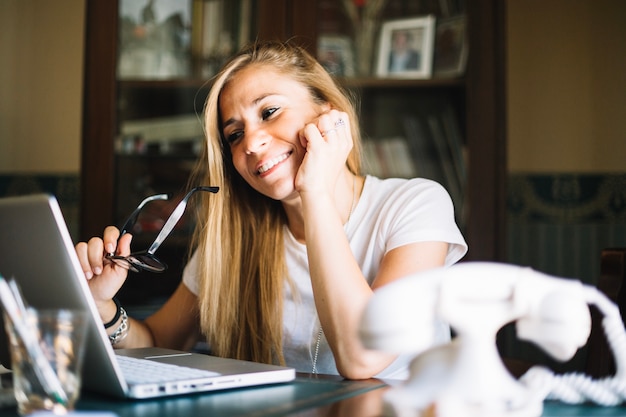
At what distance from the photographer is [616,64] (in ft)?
8.09

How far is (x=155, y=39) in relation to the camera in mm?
2359

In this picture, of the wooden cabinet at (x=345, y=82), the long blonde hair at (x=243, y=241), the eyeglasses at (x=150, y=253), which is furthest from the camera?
the wooden cabinet at (x=345, y=82)

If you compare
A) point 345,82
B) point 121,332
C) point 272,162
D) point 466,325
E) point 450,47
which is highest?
point 450,47

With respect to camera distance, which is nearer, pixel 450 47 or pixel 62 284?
pixel 62 284

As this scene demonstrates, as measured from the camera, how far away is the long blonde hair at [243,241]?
148 centimetres

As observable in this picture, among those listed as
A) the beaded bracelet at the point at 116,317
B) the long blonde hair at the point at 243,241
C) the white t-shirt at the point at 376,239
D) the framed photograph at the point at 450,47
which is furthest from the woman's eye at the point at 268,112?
the framed photograph at the point at 450,47

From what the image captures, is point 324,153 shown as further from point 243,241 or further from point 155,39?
point 155,39

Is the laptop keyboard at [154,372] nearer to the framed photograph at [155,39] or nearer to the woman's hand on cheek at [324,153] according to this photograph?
the woman's hand on cheek at [324,153]

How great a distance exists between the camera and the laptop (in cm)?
79

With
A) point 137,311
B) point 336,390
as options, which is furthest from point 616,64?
point 336,390

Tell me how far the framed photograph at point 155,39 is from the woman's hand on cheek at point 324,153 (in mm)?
1124

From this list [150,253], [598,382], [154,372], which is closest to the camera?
[598,382]

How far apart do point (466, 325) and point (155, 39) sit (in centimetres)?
193

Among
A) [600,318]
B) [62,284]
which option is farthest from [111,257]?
[600,318]
